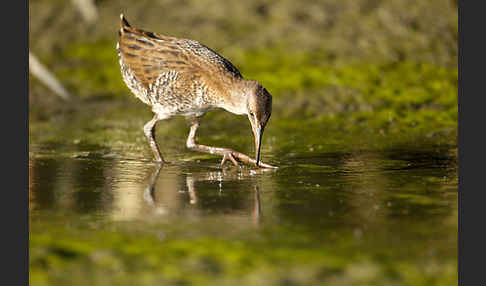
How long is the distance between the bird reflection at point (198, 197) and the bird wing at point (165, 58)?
125 centimetres

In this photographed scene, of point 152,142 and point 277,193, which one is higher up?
point 152,142

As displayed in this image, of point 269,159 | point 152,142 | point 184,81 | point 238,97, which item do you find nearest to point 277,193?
point 238,97

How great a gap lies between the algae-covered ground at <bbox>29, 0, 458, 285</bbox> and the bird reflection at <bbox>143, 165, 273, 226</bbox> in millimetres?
29

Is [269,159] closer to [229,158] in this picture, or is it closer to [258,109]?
[229,158]

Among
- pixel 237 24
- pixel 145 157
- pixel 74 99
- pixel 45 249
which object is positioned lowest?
pixel 45 249

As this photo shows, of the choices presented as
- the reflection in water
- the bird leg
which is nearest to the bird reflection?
the reflection in water

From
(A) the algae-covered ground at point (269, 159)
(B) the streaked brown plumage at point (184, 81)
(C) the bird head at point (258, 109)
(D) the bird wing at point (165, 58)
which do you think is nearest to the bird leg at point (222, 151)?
(B) the streaked brown plumage at point (184, 81)

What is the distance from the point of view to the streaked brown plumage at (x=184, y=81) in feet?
30.6

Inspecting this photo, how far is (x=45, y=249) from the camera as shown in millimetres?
6098

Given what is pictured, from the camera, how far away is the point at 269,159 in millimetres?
9875

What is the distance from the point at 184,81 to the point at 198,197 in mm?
2345

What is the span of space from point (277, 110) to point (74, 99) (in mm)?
3880

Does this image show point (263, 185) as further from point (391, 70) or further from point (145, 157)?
point (391, 70)

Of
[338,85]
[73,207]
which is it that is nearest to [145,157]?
[73,207]
